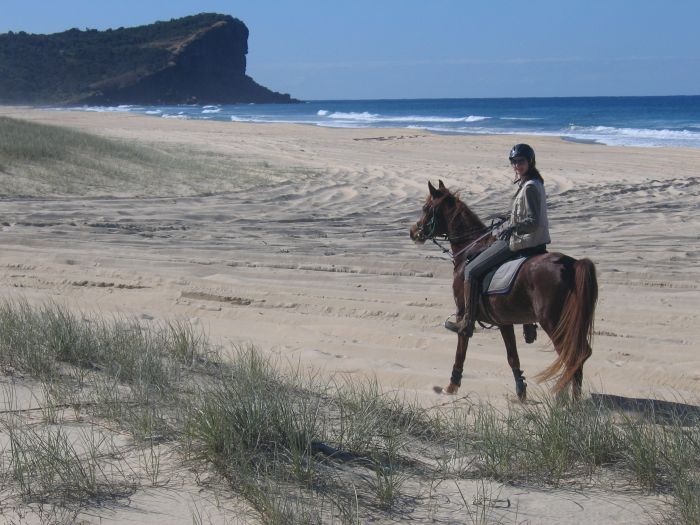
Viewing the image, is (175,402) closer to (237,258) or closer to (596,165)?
(237,258)

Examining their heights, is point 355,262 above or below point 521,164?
below

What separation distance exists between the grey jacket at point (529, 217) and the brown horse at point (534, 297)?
0.53 feet

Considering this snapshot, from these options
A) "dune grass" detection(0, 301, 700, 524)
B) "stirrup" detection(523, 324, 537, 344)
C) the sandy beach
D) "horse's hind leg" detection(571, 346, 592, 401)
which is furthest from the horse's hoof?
"dune grass" detection(0, 301, 700, 524)

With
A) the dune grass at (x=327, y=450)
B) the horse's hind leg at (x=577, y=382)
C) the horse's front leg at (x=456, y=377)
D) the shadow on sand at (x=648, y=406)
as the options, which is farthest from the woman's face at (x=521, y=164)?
the dune grass at (x=327, y=450)

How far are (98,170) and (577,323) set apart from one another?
1559 centimetres

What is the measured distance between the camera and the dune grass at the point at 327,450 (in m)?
4.00

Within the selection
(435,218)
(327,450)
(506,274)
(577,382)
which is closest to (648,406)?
(577,382)

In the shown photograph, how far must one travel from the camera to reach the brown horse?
20.0ft

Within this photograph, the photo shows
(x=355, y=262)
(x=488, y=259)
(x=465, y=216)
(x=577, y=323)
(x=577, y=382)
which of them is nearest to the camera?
(x=577, y=323)

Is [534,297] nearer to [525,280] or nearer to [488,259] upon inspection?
[525,280]

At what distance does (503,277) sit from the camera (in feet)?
21.8

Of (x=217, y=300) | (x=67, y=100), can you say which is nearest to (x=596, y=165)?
(x=217, y=300)

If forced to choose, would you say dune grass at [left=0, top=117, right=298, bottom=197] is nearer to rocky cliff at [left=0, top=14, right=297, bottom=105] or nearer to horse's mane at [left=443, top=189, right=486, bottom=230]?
horse's mane at [left=443, top=189, right=486, bottom=230]

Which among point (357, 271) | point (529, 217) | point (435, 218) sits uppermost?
point (529, 217)
